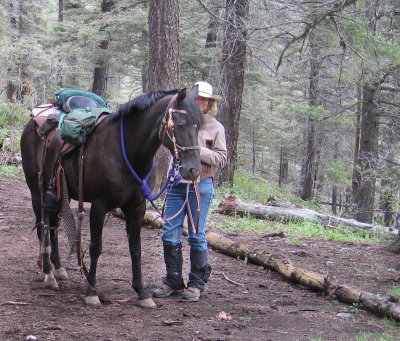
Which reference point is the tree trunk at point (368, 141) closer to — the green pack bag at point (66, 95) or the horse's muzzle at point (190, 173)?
the green pack bag at point (66, 95)

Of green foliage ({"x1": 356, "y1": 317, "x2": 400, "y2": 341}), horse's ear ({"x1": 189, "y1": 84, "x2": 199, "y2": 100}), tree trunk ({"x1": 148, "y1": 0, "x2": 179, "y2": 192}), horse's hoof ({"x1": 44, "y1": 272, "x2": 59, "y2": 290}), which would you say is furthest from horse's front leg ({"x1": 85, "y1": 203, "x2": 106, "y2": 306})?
tree trunk ({"x1": 148, "y1": 0, "x2": 179, "y2": 192})

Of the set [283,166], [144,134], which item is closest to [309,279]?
[144,134]

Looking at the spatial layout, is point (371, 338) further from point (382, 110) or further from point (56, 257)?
point (382, 110)

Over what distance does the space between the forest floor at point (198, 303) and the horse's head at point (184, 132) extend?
1.44 m

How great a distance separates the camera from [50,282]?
17.2 feet

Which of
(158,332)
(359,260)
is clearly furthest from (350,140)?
(158,332)

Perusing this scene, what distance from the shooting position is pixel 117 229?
334 inches

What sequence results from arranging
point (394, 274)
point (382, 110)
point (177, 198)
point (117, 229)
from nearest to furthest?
point (177, 198)
point (394, 274)
point (117, 229)
point (382, 110)

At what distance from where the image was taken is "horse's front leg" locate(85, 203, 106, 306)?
4.62 meters

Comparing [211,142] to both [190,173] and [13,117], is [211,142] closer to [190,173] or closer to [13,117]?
[190,173]

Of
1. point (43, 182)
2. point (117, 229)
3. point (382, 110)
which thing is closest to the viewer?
point (43, 182)

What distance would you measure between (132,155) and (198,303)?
1.73 meters

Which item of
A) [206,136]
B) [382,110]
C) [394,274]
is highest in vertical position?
[382,110]

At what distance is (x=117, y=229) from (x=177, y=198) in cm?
368
